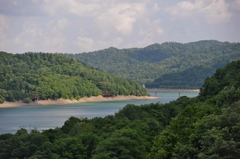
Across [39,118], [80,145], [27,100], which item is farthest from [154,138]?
[27,100]

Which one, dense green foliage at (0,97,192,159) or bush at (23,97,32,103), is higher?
bush at (23,97,32,103)

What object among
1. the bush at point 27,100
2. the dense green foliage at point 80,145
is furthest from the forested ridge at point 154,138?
the bush at point 27,100

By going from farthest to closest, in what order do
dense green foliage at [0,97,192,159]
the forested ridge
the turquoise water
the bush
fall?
the bush, the turquoise water, dense green foliage at [0,97,192,159], the forested ridge

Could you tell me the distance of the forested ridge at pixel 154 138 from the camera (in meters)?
24.5

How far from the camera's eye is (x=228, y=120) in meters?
25.7

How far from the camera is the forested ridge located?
24516mm

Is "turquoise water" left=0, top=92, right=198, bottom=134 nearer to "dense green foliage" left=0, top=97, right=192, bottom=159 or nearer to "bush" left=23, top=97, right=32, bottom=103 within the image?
"dense green foliage" left=0, top=97, right=192, bottom=159

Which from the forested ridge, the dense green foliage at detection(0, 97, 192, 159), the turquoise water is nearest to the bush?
the turquoise water

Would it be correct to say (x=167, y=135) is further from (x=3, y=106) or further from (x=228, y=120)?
(x=3, y=106)

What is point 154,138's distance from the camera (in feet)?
120

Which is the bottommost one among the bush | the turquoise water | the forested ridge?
the turquoise water

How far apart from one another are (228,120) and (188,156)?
4.05 metres

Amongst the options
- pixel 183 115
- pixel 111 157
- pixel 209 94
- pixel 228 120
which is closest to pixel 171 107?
pixel 209 94

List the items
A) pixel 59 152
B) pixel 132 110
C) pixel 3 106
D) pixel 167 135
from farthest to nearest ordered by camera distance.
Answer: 1. pixel 3 106
2. pixel 132 110
3. pixel 59 152
4. pixel 167 135
